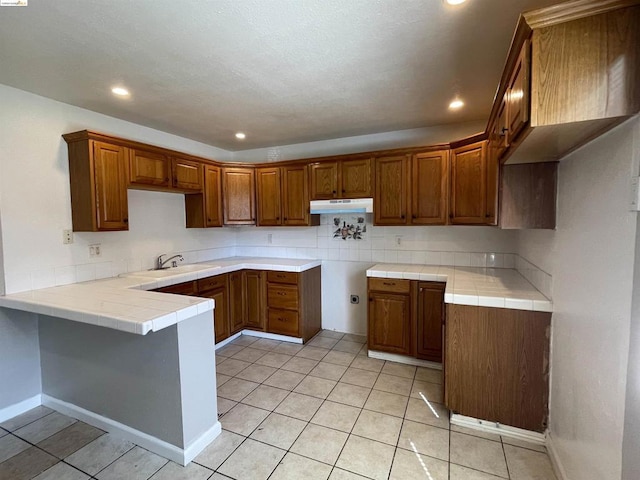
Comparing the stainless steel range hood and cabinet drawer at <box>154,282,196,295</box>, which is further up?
the stainless steel range hood

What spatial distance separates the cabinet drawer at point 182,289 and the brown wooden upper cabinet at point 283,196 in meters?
1.20

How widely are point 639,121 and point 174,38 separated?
2.10m

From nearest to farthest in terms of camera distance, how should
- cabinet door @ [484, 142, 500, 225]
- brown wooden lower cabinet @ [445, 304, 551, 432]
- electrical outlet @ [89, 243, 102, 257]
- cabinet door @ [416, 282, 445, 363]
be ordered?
brown wooden lower cabinet @ [445, 304, 551, 432] → cabinet door @ [484, 142, 500, 225] → electrical outlet @ [89, 243, 102, 257] → cabinet door @ [416, 282, 445, 363]

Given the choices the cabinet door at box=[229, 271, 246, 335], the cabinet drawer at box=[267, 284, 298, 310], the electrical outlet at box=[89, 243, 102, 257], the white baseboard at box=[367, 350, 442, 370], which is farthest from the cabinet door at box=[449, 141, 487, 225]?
the electrical outlet at box=[89, 243, 102, 257]

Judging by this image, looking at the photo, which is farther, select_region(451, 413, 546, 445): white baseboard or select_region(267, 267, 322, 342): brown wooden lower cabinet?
select_region(267, 267, 322, 342): brown wooden lower cabinet

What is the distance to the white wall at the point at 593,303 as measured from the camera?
1.12m

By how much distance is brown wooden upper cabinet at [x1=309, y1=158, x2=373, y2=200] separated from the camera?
3.29m

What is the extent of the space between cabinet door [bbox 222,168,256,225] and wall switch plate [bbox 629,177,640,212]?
3417 mm

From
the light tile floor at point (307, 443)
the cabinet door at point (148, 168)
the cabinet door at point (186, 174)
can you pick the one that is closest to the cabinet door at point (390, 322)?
the light tile floor at point (307, 443)

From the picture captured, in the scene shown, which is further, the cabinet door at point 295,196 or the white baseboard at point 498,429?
the cabinet door at point 295,196

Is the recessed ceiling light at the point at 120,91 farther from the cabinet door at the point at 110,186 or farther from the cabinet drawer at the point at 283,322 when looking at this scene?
the cabinet drawer at the point at 283,322

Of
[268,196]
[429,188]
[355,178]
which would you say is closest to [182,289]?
[268,196]

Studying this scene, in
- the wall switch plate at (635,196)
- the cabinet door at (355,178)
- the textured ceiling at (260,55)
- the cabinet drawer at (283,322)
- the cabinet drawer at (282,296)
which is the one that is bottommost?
the cabinet drawer at (283,322)

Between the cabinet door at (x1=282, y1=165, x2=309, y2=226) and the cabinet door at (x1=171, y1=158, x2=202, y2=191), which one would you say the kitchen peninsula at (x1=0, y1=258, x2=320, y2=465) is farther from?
the cabinet door at (x1=282, y1=165, x2=309, y2=226)
